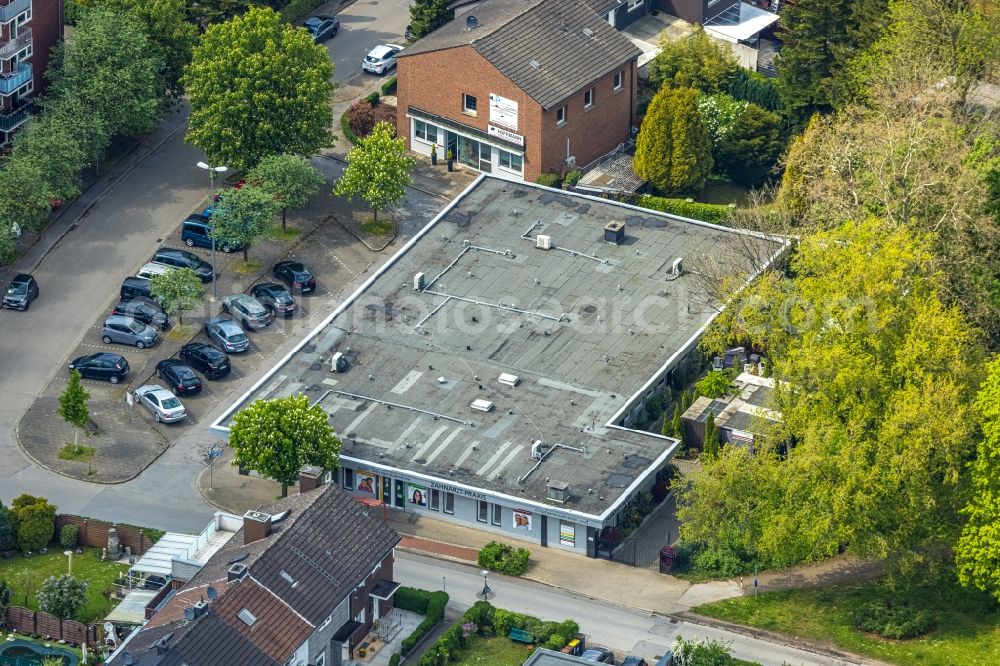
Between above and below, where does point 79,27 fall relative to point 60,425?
above

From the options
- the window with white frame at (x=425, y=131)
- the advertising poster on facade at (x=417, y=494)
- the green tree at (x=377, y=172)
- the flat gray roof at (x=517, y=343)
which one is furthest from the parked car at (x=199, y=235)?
the advertising poster on facade at (x=417, y=494)

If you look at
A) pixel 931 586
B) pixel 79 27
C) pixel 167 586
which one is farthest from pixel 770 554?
pixel 79 27

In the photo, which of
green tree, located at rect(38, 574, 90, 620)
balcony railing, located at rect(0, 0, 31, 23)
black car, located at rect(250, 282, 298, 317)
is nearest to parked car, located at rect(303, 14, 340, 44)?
balcony railing, located at rect(0, 0, 31, 23)

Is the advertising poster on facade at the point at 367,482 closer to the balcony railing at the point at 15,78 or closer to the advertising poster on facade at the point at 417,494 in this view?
the advertising poster on facade at the point at 417,494

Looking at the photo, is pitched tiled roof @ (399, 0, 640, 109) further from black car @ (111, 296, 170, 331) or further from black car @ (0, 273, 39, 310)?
black car @ (0, 273, 39, 310)

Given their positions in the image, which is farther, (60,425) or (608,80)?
(608,80)

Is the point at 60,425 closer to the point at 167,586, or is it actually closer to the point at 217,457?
the point at 217,457

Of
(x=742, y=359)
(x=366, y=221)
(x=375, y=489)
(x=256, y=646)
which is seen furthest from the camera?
(x=366, y=221)

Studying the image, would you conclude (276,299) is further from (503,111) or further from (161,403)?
(503,111)
